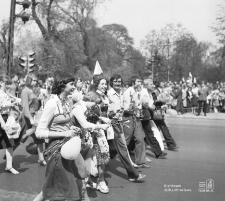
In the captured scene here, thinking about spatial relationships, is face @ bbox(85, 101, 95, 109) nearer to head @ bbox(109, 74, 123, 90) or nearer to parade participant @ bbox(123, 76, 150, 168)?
head @ bbox(109, 74, 123, 90)

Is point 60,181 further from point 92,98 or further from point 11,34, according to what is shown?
point 11,34

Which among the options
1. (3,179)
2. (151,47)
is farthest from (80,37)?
(3,179)

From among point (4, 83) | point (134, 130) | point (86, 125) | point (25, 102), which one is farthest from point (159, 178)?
point (4, 83)

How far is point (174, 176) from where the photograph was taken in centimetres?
547

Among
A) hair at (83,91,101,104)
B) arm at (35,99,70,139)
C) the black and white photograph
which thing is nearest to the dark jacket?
the black and white photograph

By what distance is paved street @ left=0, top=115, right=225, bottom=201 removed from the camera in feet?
14.8

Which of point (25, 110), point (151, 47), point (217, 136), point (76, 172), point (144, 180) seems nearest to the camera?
point (76, 172)

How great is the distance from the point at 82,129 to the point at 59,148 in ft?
1.32

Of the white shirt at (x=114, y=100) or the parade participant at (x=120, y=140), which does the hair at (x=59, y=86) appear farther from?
the white shirt at (x=114, y=100)

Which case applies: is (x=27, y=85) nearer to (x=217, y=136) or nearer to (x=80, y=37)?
(x=217, y=136)

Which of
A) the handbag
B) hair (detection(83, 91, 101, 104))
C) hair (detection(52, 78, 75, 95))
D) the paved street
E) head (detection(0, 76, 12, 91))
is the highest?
head (detection(0, 76, 12, 91))

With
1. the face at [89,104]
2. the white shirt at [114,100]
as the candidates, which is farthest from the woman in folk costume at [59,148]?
the white shirt at [114,100]

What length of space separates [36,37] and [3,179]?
21.5 meters

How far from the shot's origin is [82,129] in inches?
148
